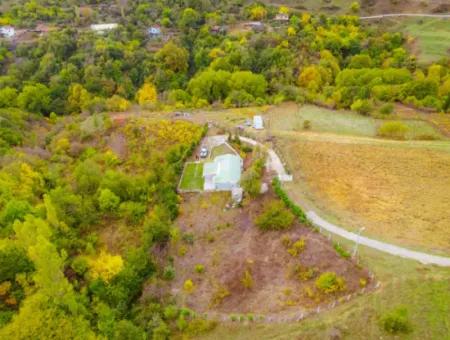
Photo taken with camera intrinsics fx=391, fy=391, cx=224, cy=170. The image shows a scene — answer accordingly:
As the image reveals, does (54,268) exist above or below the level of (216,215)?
above

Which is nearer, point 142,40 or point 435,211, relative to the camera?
point 435,211

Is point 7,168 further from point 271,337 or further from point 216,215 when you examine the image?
point 271,337

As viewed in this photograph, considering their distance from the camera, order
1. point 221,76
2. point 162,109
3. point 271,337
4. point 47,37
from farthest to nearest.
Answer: point 47,37, point 221,76, point 162,109, point 271,337

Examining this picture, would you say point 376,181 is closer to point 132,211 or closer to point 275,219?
point 275,219

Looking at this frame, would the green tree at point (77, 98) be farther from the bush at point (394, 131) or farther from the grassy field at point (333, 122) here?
the bush at point (394, 131)

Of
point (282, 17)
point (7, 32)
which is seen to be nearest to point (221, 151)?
point (282, 17)

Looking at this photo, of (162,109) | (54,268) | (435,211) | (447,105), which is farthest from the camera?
(162,109)

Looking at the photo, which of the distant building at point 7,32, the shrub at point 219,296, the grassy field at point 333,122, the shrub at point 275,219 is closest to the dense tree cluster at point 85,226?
the shrub at point 219,296

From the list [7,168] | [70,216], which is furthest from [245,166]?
[7,168]
